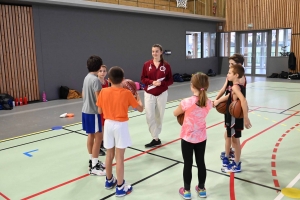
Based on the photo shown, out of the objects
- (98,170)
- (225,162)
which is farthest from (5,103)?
(225,162)

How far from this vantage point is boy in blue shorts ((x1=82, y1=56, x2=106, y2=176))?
3.90 m

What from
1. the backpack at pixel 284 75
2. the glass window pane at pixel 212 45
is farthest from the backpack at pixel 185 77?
the backpack at pixel 284 75

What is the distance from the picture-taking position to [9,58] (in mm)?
9844

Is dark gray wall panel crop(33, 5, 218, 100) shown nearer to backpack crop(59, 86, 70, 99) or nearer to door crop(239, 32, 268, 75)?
backpack crop(59, 86, 70, 99)

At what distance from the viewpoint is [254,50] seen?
1802 cm

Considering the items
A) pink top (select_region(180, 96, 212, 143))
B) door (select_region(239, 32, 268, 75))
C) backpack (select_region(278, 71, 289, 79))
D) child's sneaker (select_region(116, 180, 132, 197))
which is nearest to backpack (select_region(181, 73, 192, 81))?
door (select_region(239, 32, 268, 75))

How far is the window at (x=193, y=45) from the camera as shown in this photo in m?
17.7

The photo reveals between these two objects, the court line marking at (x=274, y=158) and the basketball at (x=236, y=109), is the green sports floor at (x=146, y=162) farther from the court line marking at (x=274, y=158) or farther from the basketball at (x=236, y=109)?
the basketball at (x=236, y=109)

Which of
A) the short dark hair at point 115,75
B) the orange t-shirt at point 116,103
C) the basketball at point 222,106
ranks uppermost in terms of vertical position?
the short dark hair at point 115,75

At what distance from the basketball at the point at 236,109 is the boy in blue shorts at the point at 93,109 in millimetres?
1759

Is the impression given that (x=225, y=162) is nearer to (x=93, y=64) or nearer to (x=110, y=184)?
(x=110, y=184)

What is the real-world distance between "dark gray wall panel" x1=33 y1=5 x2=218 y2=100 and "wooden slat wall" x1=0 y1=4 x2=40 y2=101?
27 cm

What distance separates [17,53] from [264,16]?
13.7 m

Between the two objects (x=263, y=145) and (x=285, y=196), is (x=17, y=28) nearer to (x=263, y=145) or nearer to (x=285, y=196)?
(x=263, y=145)
